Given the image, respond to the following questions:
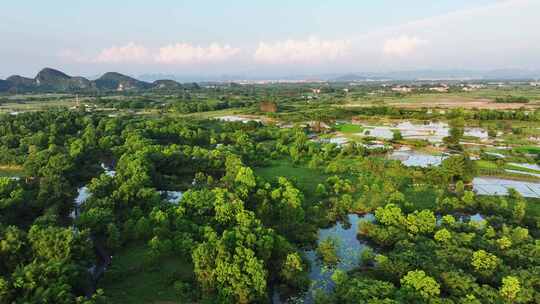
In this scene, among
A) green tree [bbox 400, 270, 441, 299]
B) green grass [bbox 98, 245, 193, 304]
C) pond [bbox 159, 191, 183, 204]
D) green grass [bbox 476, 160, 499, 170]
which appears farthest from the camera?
green grass [bbox 476, 160, 499, 170]

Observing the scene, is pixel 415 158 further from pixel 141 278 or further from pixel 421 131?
pixel 141 278

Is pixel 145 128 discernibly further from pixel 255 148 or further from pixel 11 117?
pixel 11 117

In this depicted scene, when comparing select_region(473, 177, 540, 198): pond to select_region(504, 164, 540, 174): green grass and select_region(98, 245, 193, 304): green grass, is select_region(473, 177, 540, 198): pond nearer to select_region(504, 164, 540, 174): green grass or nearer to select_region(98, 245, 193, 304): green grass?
select_region(504, 164, 540, 174): green grass

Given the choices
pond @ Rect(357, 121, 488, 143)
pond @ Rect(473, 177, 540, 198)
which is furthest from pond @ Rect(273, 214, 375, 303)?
pond @ Rect(357, 121, 488, 143)

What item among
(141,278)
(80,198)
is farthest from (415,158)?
(80,198)

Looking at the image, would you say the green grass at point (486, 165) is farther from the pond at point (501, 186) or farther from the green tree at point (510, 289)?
the green tree at point (510, 289)

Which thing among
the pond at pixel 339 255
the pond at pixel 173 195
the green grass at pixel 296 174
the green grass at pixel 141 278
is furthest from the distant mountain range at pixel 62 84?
the pond at pixel 339 255
